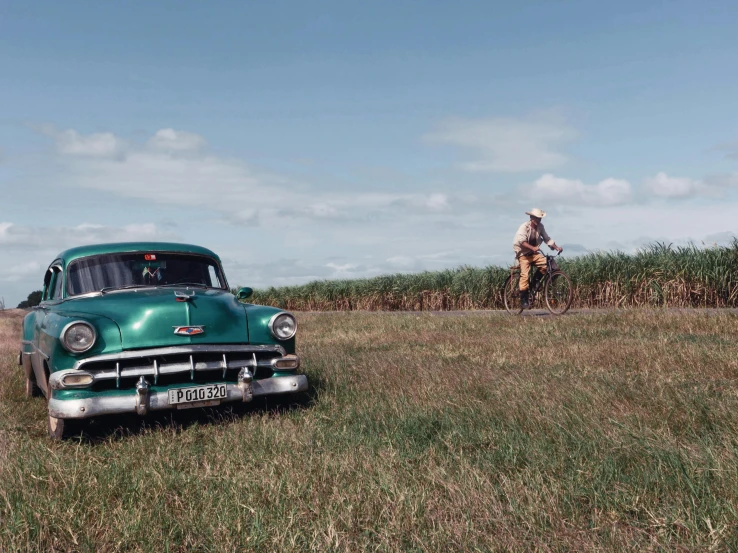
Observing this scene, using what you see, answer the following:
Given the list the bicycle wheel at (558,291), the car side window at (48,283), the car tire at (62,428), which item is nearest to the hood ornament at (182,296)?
the car tire at (62,428)

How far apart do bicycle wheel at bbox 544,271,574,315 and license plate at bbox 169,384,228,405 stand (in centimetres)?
1063

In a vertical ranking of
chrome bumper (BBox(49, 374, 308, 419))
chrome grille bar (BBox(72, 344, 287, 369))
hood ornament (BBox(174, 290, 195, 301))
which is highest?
hood ornament (BBox(174, 290, 195, 301))

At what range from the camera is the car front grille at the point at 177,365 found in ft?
17.2

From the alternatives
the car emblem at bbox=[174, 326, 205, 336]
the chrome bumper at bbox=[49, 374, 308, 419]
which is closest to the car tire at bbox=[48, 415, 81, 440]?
the chrome bumper at bbox=[49, 374, 308, 419]

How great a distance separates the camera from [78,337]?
521 centimetres

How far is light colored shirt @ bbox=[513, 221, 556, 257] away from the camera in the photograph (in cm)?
1433

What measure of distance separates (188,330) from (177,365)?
31 centimetres

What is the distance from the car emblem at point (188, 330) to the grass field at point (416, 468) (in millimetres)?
798

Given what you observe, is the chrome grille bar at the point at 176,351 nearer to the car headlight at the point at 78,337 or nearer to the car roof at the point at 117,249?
the car headlight at the point at 78,337

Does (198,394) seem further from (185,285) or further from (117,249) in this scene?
(117,249)

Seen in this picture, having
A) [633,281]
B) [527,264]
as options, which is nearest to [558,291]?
[527,264]

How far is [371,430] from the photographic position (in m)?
4.83

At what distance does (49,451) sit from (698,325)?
395 inches

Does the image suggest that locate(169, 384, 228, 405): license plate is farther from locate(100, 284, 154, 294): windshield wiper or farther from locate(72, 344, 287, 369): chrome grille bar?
locate(100, 284, 154, 294): windshield wiper
